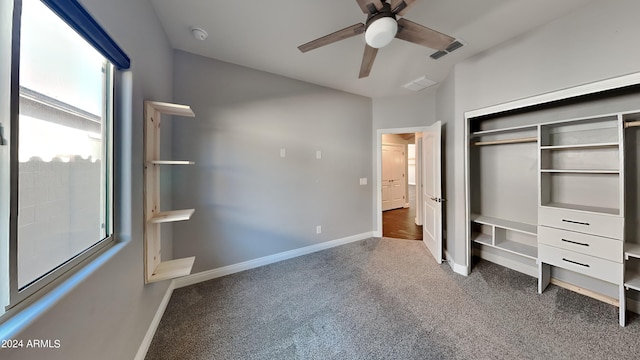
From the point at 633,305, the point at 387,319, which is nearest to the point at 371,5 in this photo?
the point at 387,319

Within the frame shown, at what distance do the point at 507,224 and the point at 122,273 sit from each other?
3.53 meters

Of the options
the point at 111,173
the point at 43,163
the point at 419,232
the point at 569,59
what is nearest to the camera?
the point at 43,163

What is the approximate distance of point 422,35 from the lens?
5.08ft

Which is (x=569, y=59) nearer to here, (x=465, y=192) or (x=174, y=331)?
(x=465, y=192)

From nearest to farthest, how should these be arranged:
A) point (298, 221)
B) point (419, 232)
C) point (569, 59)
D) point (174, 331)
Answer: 1. point (174, 331)
2. point (569, 59)
3. point (298, 221)
4. point (419, 232)

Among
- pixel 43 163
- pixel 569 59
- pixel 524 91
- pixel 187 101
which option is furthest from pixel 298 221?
pixel 569 59

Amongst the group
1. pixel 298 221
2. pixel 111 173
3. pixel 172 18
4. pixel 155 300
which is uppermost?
pixel 172 18

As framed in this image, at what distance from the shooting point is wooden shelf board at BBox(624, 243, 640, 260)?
5.32 feet

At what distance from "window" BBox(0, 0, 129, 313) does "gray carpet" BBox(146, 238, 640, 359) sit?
1.11 metres

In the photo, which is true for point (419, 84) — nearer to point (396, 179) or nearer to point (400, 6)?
point (400, 6)

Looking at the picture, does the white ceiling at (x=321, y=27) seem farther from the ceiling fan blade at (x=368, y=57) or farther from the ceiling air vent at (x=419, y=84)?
the ceiling fan blade at (x=368, y=57)

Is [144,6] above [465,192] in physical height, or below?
above

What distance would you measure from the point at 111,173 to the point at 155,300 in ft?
3.70

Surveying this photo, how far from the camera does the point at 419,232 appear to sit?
13.9 feet
